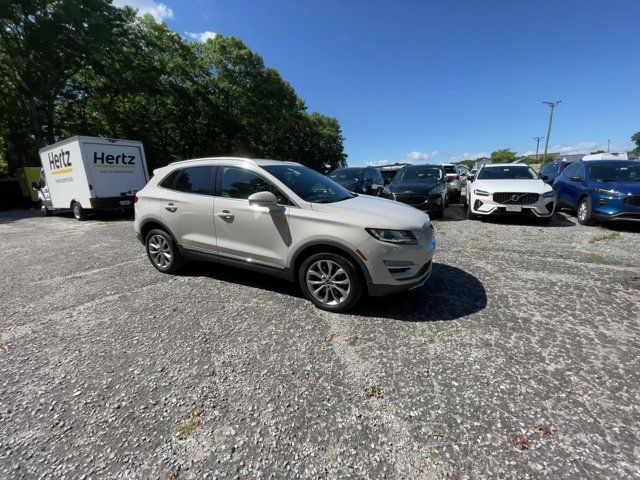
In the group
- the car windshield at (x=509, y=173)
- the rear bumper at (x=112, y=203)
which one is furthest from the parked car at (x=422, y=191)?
the rear bumper at (x=112, y=203)

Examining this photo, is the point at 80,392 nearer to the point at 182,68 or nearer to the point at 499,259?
the point at 499,259

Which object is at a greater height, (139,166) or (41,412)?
(139,166)

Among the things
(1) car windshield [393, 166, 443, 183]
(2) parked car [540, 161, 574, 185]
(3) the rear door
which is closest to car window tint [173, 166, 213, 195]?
(3) the rear door

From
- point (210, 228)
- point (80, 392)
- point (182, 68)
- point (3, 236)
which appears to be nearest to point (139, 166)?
point (3, 236)

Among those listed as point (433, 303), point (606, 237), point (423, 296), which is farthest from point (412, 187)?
point (433, 303)

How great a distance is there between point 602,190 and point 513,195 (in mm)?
1791

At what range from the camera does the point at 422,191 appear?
325 inches

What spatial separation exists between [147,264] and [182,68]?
24.2 m

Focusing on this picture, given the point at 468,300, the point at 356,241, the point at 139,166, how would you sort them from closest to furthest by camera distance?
the point at 356,241, the point at 468,300, the point at 139,166

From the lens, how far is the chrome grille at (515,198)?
7.37m

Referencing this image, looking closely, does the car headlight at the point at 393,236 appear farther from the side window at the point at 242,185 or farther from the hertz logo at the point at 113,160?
the hertz logo at the point at 113,160

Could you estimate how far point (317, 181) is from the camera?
4.18 meters

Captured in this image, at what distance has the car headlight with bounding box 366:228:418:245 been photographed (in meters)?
3.12

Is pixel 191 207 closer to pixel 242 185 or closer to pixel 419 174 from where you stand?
pixel 242 185
